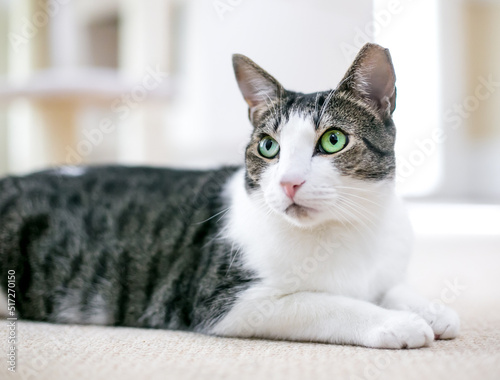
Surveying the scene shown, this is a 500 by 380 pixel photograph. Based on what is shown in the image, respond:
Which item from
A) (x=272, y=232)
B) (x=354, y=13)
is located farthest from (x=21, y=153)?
(x=272, y=232)

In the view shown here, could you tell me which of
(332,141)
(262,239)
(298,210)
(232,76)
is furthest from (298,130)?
(232,76)

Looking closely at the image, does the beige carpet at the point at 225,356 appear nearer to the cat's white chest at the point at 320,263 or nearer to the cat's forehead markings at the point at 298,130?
the cat's white chest at the point at 320,263

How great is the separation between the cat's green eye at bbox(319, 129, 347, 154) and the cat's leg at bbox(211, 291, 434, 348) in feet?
1.38

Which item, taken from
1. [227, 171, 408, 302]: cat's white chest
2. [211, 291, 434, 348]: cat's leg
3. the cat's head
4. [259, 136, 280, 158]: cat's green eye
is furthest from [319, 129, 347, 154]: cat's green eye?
[211, 291, 434, 348]: cat's leg

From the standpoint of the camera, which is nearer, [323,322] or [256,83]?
[323,322]

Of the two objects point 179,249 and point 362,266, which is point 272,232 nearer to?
point 362,266

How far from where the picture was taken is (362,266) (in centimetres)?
163

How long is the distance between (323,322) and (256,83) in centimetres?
78

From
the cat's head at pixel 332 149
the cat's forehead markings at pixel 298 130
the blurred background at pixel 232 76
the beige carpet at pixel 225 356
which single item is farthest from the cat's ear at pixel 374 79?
the beige carpet at pixel 225 356

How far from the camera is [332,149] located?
1508mm

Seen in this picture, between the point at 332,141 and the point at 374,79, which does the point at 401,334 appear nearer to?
the point at 332,141

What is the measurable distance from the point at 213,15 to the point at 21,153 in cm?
310

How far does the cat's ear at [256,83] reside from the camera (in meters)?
1.70

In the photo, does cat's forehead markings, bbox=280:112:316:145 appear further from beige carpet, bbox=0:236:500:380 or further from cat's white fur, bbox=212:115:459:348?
beige carpet, bbox=0:236:500:380
